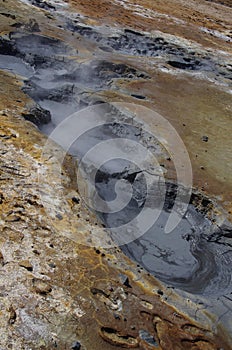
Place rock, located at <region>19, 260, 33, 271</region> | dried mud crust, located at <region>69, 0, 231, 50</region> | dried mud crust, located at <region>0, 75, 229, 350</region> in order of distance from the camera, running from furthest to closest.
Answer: dried mud crust, located at <region>69, 0, 231, 50</region>
rock, located at <region>19, 260, 33, 271</region>
dried mud crust, located at <region>0, 75, 229, 350</region>

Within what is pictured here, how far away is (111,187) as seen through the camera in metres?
8.58

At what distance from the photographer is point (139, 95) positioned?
38.1 feet

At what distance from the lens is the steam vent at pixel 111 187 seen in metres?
5.07

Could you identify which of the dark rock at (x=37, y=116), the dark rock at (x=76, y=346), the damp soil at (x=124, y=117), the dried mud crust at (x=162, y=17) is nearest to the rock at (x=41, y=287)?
the dark rock at (x=76, y=346)

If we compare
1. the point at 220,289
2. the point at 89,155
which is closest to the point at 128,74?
the point at 89,155

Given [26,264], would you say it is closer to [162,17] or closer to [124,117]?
[124,117]

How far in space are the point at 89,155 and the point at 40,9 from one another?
961cm

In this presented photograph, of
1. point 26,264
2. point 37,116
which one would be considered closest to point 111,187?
point 37,116

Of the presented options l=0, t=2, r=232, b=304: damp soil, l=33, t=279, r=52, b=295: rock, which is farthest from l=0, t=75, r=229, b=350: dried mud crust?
l=0, t=2, r=232, b=304: damp soil

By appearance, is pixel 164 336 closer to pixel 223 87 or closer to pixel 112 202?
pixel 112 202

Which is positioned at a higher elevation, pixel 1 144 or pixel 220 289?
pixel 1 144

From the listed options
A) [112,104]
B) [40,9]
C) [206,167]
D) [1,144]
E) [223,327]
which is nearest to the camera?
[223,327]

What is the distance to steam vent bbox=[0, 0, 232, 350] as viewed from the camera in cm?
507

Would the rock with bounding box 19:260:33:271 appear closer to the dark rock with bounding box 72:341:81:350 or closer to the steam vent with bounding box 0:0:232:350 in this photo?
the steam vent with bounding box 0:0:232:350
